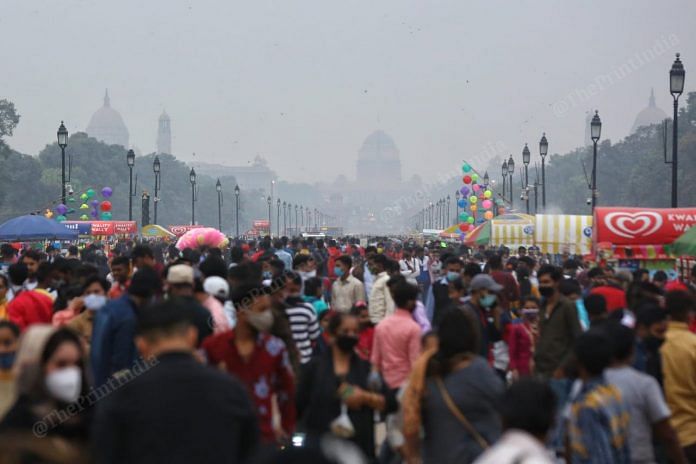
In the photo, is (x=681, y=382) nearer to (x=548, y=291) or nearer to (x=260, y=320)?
(x=260, y=320)

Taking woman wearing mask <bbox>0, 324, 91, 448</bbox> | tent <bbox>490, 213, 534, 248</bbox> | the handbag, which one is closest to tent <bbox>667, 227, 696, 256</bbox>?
the handbag

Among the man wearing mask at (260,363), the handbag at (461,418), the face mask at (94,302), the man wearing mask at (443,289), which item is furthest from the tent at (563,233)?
the handbag at (461,418)

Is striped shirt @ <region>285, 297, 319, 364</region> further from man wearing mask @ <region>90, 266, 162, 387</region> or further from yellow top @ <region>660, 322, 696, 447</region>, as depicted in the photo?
yellow top @ <region>660, 322, 696, 447</region>

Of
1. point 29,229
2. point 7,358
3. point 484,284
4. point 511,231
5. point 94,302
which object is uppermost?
point 511,231

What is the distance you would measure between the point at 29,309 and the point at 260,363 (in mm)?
3657

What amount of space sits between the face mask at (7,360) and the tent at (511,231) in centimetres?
2468

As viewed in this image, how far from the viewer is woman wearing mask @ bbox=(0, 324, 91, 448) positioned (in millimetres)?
5047

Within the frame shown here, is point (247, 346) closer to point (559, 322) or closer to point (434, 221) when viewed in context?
point (559, 322)

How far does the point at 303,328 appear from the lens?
31.1 ft

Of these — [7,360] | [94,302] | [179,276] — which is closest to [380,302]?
[94,302]

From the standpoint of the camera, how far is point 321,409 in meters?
7.03

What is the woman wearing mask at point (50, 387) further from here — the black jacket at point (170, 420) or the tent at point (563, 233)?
the tent at point (563, 233)

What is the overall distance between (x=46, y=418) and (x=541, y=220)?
22.5m

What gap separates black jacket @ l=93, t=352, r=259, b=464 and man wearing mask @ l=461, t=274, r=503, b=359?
5799mm
